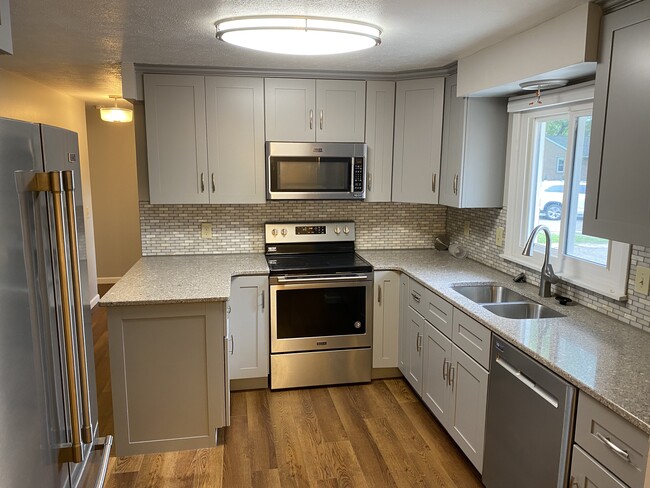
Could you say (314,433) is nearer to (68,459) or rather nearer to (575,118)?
(68,459)

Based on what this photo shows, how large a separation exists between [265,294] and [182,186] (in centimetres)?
93

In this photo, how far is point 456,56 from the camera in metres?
2.90

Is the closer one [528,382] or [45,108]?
[528,382]

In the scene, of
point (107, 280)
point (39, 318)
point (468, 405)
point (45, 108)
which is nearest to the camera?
point (39, 318)

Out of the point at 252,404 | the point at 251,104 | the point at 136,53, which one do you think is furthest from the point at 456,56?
the point at 252,404

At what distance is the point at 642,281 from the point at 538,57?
107 centimetres

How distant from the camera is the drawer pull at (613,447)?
145 cm

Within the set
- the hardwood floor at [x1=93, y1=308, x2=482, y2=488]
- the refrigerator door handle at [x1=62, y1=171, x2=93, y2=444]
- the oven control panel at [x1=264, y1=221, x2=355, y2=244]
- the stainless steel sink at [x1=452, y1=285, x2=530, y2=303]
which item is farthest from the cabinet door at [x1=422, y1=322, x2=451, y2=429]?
the refrigerator door handle at [x1=62, y1=171, x2=93, y2=444]

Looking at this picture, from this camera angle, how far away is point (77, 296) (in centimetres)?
126

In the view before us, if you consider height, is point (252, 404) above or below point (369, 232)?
below

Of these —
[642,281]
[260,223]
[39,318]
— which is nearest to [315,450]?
[260,223]

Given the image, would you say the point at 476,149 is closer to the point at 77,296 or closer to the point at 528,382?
the point at 528,382

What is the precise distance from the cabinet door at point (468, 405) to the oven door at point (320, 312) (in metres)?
0.91

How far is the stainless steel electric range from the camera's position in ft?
10.7
